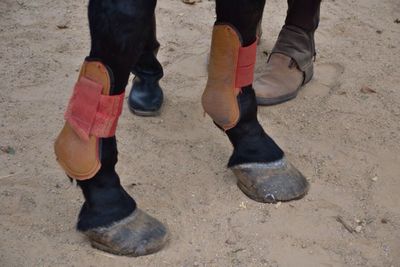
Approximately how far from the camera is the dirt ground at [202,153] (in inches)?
71.7

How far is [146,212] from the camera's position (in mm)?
1919

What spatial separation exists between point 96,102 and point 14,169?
0.62 meters

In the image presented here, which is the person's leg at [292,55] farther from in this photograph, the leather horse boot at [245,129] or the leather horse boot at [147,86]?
the leather horse boot at [245,129]

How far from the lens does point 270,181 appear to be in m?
1.99

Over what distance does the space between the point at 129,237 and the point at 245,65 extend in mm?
566

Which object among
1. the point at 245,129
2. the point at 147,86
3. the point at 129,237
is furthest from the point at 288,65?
the point at 129,237

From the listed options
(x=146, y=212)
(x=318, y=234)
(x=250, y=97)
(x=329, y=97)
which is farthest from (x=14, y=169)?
(x=329, y=97)

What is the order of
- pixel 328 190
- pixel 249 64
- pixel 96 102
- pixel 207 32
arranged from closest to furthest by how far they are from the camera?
pixel 96 102 < pixel 249 64 < pixel 328 190 < pixel 207 32

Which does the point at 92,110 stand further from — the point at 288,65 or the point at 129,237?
the point at 288,65

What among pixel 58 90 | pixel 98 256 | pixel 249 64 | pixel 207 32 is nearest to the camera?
pixel 98 256

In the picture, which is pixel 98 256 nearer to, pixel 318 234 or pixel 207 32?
pixel 318 234

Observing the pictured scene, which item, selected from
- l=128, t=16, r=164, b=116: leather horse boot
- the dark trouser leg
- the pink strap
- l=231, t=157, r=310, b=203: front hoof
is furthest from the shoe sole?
the pink strap

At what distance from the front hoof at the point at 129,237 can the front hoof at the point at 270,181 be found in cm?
36

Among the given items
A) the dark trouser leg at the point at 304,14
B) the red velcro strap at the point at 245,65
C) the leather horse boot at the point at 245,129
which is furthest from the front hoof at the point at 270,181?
the dark trouser leg at the point at 304,14
